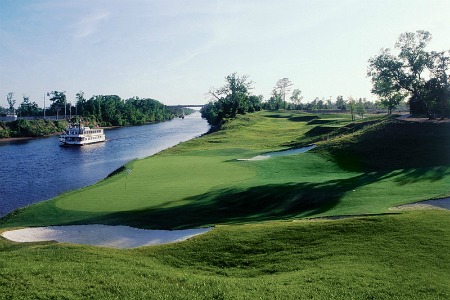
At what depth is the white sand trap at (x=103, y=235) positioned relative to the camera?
74.9 ft

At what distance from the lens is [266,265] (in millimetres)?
16578

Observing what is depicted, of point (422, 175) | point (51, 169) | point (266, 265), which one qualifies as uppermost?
point (422, 175)

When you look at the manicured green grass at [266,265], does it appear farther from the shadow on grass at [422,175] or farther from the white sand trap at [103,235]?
the shadow on grass at [422,175]

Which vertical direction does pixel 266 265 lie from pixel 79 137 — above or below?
below

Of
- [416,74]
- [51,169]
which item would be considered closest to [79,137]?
[51,169]

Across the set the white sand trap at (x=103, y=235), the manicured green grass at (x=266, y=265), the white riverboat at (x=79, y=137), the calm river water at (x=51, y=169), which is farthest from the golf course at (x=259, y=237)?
the white riverboat at (x=79, y=137)

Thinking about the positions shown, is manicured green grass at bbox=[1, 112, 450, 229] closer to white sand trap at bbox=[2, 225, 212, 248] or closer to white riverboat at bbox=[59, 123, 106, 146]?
white sand trap at bbox=[2, 225, 212, 248]

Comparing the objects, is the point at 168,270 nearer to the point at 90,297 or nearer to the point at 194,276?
the point at 194,276

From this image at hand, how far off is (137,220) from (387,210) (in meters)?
15.4

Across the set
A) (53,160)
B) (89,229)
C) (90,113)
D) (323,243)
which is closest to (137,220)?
(89,229)

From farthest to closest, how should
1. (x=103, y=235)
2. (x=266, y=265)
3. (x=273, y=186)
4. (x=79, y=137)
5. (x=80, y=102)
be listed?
(x=80, y=102) < (x=79, y=137) < (x=273, y=186) < (x=103, y=235) < (x=266, y=265)

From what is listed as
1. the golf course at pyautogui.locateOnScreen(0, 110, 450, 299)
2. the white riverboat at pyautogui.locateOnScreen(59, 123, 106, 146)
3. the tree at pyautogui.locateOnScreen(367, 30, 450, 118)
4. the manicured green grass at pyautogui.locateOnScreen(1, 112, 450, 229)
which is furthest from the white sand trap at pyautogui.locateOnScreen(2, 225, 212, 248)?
the white riverboat at pyautogui.locateOnScreen(59, 123, 106, 146)

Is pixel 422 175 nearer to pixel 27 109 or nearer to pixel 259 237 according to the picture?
pixel 259 237

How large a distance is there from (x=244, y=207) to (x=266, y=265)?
12920 millimetres
